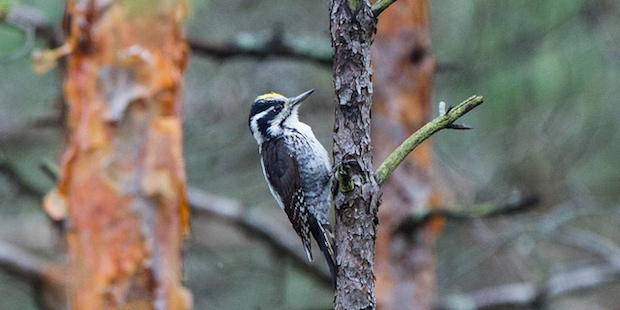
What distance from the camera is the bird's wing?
3877mm

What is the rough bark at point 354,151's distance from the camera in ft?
6.32

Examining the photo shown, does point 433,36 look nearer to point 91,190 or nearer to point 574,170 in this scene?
point 574,170

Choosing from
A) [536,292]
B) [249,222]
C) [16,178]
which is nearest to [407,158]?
[249,222]

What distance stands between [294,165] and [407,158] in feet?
3.37

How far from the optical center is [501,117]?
7199mm

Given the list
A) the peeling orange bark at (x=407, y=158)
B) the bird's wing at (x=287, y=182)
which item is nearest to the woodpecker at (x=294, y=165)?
the bird's wing at (x=287, y=182)

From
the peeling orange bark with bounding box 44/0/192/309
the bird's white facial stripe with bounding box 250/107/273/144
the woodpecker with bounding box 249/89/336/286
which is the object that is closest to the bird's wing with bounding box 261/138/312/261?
the woodpecker with bounding box 249/89/336/286

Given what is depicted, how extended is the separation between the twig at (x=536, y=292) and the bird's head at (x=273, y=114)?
204 centimetres

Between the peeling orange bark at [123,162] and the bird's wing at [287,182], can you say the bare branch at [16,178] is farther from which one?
the bird's wing at [287,182]

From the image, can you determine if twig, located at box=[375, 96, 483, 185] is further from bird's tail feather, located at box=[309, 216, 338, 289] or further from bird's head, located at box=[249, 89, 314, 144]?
bird's head, located at box=[249, 89, 314, 144]

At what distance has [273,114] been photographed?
4207 mm

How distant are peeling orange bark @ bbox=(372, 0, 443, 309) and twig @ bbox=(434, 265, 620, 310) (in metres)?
0.60

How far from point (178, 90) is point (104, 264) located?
104cm

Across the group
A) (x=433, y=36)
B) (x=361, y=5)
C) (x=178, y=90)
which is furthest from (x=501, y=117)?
(x=361, y=5)
